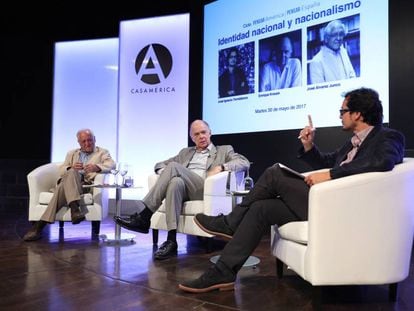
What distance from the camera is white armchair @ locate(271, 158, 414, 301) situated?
1785 mm

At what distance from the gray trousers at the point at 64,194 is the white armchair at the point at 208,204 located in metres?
0.81

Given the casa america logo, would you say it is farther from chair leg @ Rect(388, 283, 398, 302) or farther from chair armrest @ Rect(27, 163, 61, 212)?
chair leg @ Rect(388, 283, 398, 302)

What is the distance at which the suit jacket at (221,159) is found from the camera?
11.0 ft

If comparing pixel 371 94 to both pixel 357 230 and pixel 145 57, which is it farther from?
pixel 145 57

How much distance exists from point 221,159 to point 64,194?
57.6 inches

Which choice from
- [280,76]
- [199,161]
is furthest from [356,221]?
[280,76]

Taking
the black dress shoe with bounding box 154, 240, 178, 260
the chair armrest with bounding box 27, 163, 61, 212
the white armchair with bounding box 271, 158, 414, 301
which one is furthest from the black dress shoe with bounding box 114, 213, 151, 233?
the white armchair with bounding box 271, 158, 414, 301

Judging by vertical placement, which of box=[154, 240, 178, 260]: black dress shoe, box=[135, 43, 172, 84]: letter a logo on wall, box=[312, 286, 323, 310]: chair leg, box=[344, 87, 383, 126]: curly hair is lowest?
box=[312, 286, 323, 310]: chair leg

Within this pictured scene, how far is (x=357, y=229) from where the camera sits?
1.80 m

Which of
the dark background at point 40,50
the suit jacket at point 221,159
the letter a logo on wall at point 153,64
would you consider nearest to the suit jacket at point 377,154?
the suit jacket at point 221,159

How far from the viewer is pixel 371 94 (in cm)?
213

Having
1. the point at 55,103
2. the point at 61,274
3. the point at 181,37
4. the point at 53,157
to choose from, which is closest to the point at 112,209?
the point at 53,157

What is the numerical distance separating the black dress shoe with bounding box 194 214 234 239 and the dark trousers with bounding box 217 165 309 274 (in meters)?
0.03

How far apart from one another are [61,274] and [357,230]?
1724 mm
